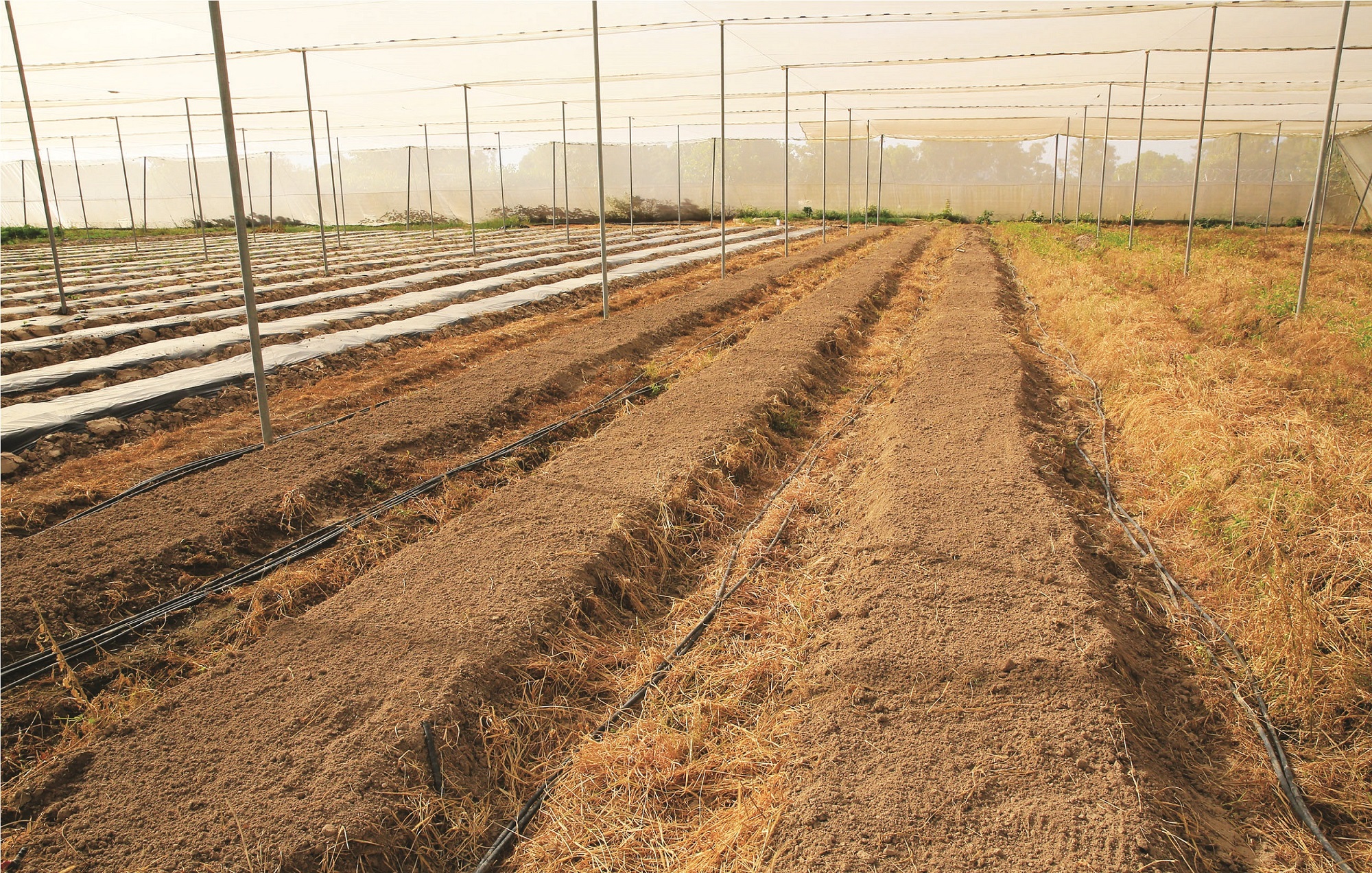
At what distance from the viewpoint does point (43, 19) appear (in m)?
8.67

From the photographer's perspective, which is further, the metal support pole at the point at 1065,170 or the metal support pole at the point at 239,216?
the metal support pole at the point at 1065,170

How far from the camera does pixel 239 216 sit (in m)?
5.06

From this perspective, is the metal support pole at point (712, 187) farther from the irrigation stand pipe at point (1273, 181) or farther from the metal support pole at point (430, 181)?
the irrigation stand pipe at point (1273, 181)

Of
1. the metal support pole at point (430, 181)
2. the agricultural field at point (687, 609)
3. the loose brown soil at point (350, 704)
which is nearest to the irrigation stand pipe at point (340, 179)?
the metal support pole at point (430, 181)

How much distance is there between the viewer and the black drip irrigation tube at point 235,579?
126 inches

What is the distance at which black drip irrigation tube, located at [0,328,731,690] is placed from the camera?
3195 millimetres

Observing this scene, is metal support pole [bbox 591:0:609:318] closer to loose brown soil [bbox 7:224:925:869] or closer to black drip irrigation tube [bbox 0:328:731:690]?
black drip irrigation tube [bbox 0:328:731:690]

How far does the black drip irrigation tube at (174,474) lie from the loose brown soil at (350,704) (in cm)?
200

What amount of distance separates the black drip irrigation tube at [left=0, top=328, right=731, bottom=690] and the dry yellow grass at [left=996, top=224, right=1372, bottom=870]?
3972 millimetres

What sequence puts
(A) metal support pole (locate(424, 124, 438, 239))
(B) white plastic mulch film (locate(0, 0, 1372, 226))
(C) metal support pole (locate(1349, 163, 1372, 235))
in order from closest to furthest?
(B) white plastic mulch film (locate(0, 0, 1372, 226)), (C) metal support pole (locate(1349, 163, 1372, 235)), (A) metal support pole (locate(424, 124, 438, 239))

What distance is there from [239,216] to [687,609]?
3.78m

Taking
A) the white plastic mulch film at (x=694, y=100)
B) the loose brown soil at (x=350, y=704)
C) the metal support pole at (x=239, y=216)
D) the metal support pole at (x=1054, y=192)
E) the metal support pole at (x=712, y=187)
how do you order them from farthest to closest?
the metal support pole at (x=1054, y=192), the metal support pole at (x=712, y=187), the white plastic mulch film at (x=694, y=100), the metal support pole at (x=239, y=216), the loose brown soil at (x=350, y=704)

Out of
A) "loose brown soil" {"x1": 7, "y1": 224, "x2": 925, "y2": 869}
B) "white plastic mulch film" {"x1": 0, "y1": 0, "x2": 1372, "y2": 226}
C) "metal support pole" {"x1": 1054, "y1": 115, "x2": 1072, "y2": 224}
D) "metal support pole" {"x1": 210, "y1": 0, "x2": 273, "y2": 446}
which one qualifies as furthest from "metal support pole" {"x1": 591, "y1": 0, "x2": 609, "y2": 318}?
"metal support pole" {"x1": 1054, "y1": 115, "x2": 1072, "y2": 224}

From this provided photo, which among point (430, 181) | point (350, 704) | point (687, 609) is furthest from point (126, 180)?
point (350, 704)
